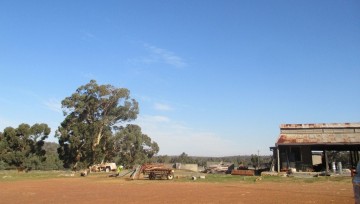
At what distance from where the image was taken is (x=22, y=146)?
2131 inches

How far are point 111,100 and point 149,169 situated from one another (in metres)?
27.0

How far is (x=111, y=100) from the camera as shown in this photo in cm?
5625

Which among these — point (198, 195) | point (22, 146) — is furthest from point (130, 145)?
point (198, 195)

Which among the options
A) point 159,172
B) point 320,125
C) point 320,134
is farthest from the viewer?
point 320,125

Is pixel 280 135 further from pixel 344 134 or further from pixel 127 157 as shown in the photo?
pixel 127 157

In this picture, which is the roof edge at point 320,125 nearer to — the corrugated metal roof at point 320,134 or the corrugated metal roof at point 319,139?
the corrugated metal roof at point 320,134

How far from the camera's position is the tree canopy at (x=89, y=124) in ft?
174

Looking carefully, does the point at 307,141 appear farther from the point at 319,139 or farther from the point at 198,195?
the point at 198,195

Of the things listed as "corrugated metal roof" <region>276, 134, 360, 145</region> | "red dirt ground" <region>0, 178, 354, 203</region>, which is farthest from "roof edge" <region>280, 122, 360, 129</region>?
"red dirt ground" <region>0, 178, 354, 203</region>

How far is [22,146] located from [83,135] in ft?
34.3

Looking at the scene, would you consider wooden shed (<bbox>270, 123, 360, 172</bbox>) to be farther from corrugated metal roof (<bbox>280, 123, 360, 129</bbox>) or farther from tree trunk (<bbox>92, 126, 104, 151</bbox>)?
tree trunk (<bbox>92, 126, 104, 151</bbox>)

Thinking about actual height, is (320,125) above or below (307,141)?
above

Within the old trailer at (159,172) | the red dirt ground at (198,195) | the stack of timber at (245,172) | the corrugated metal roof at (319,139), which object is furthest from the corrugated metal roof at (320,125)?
the red dirt ground at (198,195)

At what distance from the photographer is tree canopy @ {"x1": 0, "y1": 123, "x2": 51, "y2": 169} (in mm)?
52562
